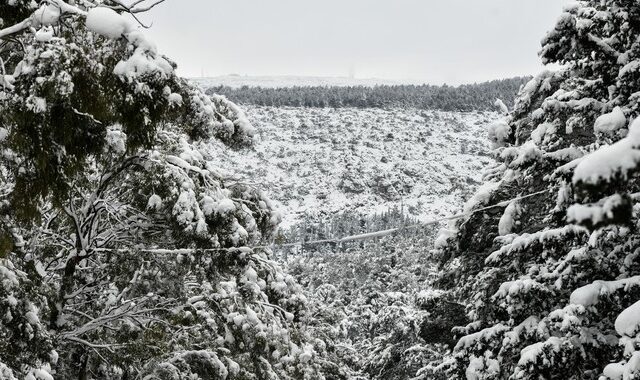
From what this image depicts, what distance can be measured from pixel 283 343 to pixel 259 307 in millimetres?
836

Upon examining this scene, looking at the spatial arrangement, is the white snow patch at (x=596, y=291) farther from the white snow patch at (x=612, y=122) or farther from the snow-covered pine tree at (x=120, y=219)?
the snow-covered pine tree at (x=120, y=219)

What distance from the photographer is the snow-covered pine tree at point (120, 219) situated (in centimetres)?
380

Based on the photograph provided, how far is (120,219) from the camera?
27.8 feet

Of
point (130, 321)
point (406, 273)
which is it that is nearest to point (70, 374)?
point (130, 321)

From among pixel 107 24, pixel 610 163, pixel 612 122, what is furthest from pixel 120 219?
pixel 610 163

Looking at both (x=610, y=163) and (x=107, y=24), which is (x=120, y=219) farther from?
(x=610, y=163)

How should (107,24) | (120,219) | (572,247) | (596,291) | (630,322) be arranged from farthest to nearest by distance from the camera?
(120,219) → (572,247) → (596,291) → (630,322) → (107,24)

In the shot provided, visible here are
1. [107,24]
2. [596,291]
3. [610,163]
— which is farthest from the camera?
[596,291]

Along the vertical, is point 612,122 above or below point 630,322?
above

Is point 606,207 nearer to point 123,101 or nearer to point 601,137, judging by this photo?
point 123,101

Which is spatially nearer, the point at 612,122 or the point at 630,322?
the point at 630,322

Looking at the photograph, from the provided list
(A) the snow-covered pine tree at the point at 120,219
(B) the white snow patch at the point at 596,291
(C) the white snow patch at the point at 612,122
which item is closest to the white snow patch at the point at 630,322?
(B) the white snow patch at the point at 596,291

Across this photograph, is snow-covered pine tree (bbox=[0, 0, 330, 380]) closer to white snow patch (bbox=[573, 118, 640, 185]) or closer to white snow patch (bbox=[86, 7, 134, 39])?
white snow patch (bbox=[86, 7, 134, 39])

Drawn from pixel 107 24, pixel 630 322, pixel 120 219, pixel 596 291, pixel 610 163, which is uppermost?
pixel 107 24
